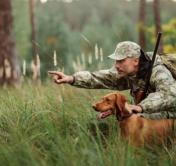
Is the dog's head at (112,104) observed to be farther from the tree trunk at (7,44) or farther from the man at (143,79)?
the tree trunk at (7,44)

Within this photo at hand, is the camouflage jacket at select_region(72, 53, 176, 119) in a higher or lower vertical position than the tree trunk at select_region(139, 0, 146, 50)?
higher

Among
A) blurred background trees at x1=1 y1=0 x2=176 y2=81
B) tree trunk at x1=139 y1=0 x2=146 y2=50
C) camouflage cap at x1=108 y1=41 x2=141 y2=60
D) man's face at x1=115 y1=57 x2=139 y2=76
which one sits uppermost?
camouflage cap at x1=108 y1=41 x2=141 y2=60

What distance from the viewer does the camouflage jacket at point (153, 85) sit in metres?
5.76

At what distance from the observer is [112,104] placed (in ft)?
18.5

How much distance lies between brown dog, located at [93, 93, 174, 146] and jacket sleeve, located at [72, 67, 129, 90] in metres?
0.87

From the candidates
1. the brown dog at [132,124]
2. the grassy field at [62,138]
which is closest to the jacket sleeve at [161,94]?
the brown dog at [132,124]

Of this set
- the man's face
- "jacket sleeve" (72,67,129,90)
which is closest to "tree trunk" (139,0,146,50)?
"jacket sleeve" (72,67,129,90)

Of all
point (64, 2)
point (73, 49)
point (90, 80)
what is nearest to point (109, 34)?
point (73, 49)

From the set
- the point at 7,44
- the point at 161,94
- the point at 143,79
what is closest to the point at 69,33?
the point at 7,44

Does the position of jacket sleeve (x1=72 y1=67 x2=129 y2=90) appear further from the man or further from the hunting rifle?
the hunting rifle

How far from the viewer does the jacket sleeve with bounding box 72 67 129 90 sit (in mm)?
6555

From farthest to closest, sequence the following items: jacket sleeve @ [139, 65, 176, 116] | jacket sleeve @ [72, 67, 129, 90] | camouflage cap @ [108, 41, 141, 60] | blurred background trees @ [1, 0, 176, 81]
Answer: blurred background trees @ [1, 0, 176, 81], jacket sleeve @ [72, 67, 129, 90], camouflage cap @ [108, 41, 141, 60], jacket sleeve @ [139, 65, 176, 116]

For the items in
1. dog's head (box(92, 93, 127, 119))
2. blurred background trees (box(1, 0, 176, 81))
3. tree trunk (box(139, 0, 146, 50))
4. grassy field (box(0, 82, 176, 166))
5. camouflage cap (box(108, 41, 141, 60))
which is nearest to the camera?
grassy field (box(0, 82, 176, 166))

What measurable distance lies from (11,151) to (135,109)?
4.28 feet
